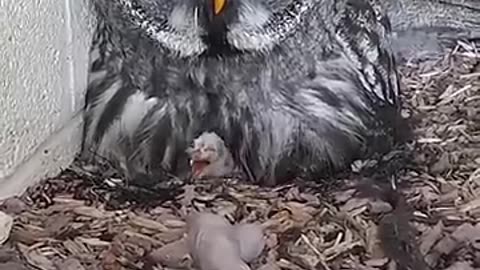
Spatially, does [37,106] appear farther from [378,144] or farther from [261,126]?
[378,144]

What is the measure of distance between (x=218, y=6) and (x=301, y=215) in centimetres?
42

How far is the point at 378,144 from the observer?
2.34 metres

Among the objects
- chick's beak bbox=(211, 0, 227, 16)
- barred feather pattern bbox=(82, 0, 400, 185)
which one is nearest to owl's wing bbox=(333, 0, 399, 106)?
barred feather pattern bbox=(82, 0, 400, 185)

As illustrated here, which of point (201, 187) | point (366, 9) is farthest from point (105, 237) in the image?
point (366, 9)

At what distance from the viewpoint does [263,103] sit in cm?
232

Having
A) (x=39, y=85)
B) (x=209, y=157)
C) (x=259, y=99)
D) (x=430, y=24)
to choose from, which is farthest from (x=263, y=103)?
(x=430, y=24)

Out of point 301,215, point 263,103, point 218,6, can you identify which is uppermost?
point 218,6

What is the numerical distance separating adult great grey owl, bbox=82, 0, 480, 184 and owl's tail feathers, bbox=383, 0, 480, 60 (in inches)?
16.8

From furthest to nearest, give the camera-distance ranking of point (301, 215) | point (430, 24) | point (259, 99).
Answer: point (430, 24) → point (259, 99) → point (301, 215)

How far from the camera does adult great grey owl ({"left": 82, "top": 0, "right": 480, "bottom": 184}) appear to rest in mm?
2293

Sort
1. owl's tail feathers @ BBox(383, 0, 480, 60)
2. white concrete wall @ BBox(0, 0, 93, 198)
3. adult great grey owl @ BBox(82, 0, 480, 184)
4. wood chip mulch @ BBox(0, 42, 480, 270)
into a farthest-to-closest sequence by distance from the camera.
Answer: owl's tail feathers @ BBox(383, 0, 480, 60) < adult great grey owl @ BBox(82, 0, 480, 184) < white concrete wall @ BBox(0, 0, 93, 198) < wood chip mulch @ BBox(0, 42, 480, 270)

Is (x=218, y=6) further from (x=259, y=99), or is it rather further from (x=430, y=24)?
(x=430, y=24)

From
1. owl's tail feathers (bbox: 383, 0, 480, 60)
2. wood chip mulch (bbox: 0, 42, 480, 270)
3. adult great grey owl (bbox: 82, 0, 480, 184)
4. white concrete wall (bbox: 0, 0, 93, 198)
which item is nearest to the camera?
wood chip mulch (bbox: 0, 42, 480, 270)

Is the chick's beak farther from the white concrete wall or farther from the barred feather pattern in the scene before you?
the white concrete wall
